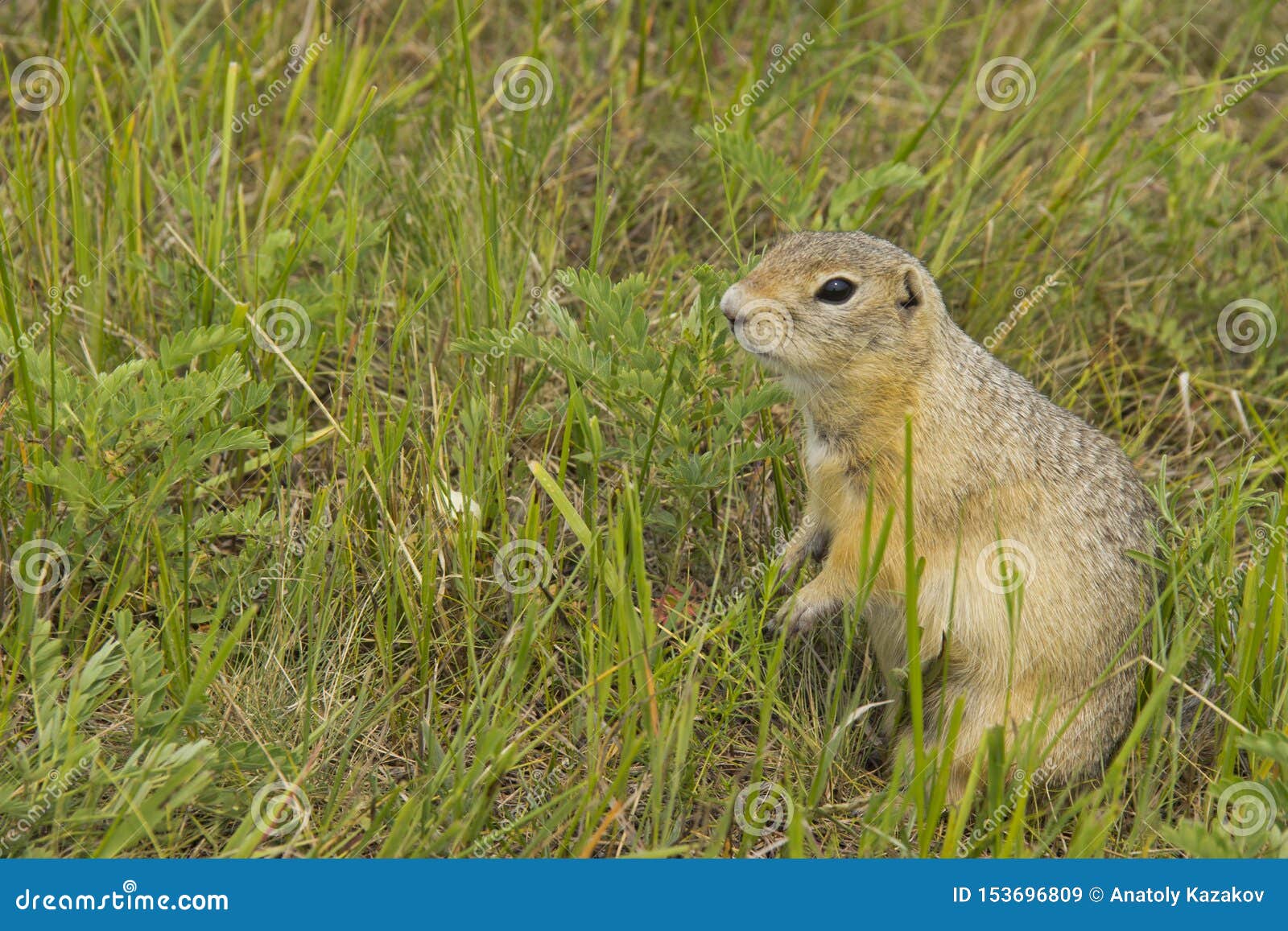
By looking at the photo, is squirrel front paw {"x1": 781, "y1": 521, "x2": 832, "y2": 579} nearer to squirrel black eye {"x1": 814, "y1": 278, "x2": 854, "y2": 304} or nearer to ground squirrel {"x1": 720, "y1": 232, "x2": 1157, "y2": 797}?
ground squirrel {"x1": 720, "y1": 232, "x2": 1157, "y2": 797}

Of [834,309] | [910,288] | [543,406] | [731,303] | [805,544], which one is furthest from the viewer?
[543,406]

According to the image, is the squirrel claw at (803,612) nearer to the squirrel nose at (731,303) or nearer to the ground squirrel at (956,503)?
the ground squirrel at (956,503)

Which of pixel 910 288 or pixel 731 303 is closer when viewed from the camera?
pixel 731 303

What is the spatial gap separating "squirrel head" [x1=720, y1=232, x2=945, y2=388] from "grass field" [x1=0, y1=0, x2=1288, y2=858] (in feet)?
0.54

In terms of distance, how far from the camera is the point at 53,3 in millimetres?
5543

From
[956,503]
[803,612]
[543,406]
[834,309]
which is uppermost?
[834,309]

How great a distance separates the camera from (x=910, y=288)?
13.1 feet

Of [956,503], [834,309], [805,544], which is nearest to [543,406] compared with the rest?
[805,544]

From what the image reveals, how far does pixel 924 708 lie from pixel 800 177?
7.94 feet

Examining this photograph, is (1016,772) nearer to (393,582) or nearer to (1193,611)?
(1193,611)

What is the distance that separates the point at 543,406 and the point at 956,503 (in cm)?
146

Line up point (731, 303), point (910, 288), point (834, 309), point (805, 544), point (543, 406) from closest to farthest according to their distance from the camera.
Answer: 1. point (731, 303)
2. point (834, 309)
3. point (910, 288)
4. point (805, 544)
5. point (543, 406)

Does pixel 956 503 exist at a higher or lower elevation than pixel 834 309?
lower

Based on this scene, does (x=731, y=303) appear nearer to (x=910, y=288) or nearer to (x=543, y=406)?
(x=910, y=288)
